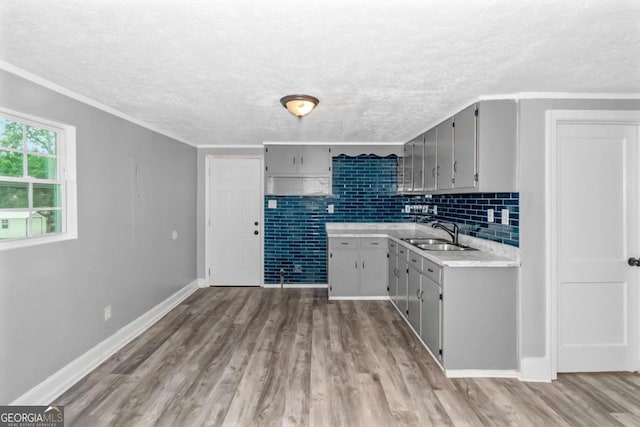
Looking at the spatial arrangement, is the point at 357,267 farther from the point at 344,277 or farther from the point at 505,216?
the point at 505,216

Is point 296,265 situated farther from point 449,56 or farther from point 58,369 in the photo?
point 449,56

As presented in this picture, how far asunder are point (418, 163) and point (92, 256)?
3.63 metres

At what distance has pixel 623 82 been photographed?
2.47m

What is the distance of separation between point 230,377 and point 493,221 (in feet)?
8.66

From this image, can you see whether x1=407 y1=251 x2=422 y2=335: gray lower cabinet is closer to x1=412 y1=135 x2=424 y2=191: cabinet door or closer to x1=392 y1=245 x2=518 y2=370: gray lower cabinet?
x1=392 y1=245 x2=518 y2=370: gray lower cabinet

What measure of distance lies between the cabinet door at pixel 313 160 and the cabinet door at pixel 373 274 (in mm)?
1420

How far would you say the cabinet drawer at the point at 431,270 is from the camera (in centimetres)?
294

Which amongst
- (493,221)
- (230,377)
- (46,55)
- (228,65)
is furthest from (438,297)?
(46,55)

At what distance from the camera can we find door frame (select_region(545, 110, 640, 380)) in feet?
8.96

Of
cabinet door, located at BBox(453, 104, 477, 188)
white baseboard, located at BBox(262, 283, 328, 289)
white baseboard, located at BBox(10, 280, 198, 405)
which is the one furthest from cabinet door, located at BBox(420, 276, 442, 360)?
white baseboard, located at BBox(10, 280, 198, 405)

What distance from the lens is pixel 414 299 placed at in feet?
11.8

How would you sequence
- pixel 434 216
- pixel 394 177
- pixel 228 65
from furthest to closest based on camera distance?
pixel 394 177 < pixel 434 216 < pixel 228 65

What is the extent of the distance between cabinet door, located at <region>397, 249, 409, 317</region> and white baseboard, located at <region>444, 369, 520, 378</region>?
1150 millimetres

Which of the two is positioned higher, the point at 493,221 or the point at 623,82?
the point at 623,82
